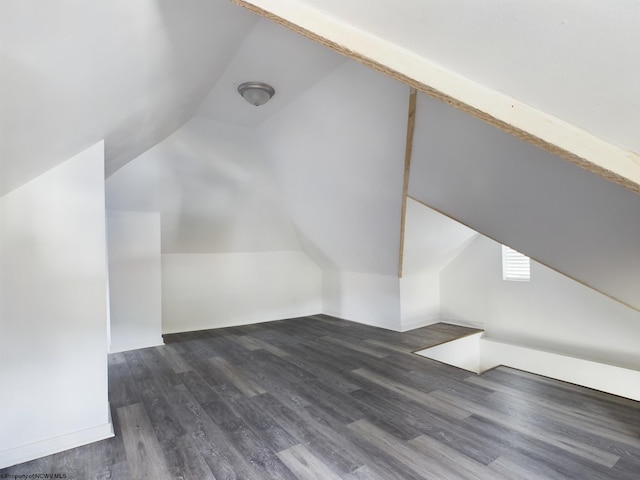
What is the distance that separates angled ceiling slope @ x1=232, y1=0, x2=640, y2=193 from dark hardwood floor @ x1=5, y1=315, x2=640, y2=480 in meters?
1.91

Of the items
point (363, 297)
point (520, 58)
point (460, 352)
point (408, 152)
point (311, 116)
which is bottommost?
point (460, 352)

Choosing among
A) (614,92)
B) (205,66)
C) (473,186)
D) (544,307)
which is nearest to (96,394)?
(205,66)

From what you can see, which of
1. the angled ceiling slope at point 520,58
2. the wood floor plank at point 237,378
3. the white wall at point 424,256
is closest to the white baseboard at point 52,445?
the wood floor plank at point 237,378

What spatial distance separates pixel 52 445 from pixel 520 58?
9.92 feet

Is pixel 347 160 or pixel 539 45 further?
pixel 347 160

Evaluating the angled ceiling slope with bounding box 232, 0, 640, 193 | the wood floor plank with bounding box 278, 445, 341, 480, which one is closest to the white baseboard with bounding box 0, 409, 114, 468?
the wood floor plank with bounding box 278, 445, 341, 480

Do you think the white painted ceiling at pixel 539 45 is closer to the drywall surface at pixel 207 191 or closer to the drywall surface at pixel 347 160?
the drywall surface at pixel 347 160

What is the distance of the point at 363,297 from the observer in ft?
18.2

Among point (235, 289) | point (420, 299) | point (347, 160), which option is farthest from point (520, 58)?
point (235, 289)

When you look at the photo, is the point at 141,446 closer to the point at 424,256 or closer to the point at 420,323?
the point at 424,256

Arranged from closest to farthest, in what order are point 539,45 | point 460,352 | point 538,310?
point 539,45, point 538,310, point 460,352

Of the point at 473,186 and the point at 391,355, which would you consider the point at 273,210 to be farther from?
the point at 473,186

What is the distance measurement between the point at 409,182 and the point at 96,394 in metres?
3.06

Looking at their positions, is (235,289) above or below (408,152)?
below
